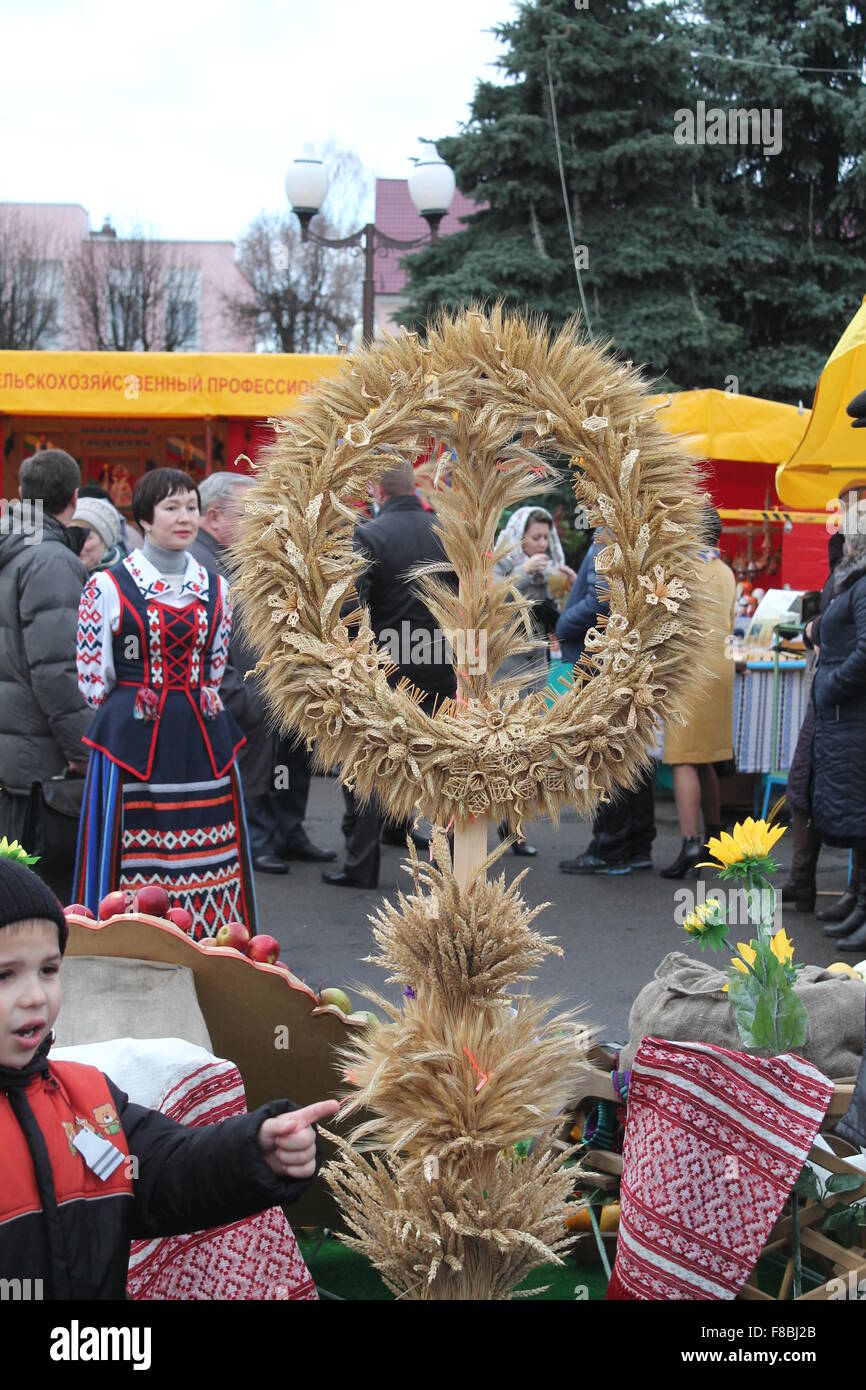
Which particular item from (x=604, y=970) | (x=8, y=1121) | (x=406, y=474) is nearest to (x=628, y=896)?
(x=604, y=970)

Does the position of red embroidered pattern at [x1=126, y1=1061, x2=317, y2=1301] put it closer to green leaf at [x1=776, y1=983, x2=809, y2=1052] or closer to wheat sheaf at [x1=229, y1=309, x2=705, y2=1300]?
wheat sheaf at [x1=229, y1=309, x2=705, y2=1300]

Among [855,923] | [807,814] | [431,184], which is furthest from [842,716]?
[431,184]

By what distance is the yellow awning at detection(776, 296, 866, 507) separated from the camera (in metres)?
5.89

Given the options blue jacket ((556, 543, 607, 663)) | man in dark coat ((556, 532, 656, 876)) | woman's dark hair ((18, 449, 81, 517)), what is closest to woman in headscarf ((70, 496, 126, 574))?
woman's dark hair ((18, 449, 81, 517))

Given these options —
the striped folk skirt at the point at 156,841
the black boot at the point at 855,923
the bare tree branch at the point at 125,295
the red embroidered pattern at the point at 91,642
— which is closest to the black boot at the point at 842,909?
the black boot at the point at 855,923

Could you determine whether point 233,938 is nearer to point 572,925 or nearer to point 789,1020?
point 789,1020

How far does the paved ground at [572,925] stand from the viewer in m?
5.62

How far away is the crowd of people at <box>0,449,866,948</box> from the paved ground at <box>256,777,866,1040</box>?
0.28 m

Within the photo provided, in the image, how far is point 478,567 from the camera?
2.50 m

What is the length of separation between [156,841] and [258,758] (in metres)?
2.93

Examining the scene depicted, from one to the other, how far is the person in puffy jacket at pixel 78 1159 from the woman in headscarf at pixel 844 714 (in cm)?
447

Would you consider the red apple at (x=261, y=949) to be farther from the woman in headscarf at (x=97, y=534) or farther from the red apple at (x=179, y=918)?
the woman in headscarf at (x=97, y=534)
